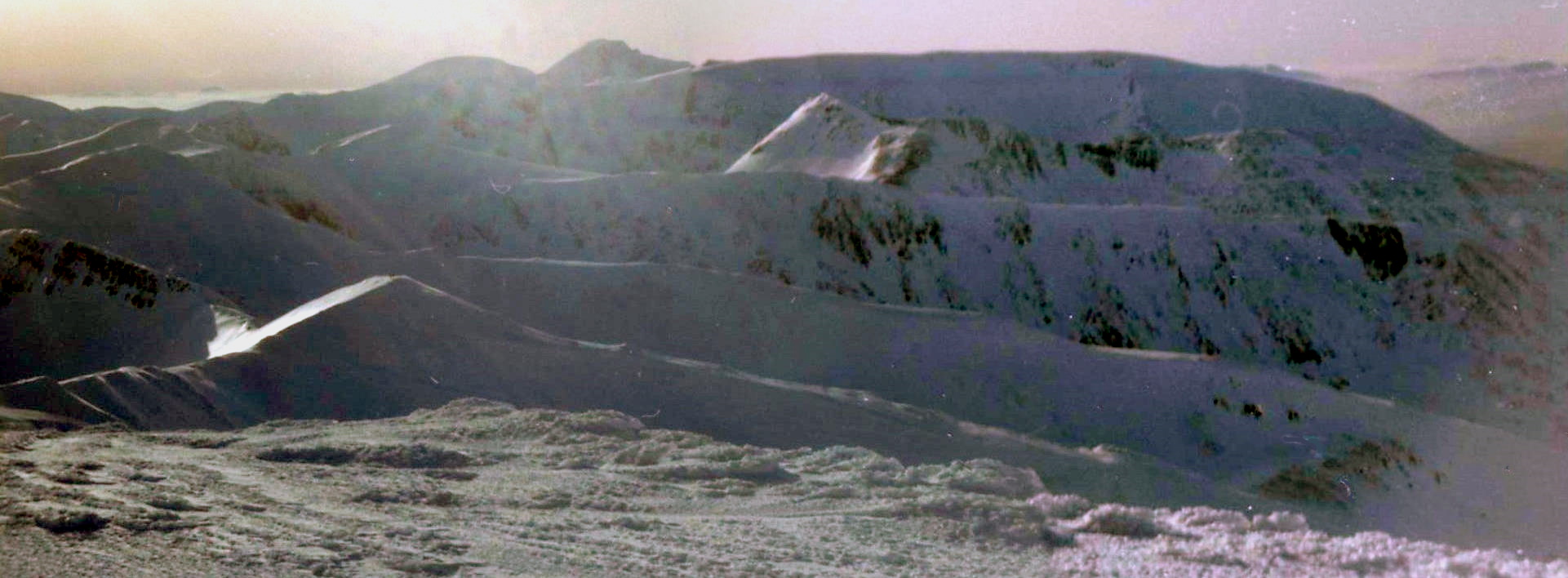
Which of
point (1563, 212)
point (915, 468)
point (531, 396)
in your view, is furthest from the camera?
point (1563, 212)

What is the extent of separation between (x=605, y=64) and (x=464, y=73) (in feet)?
61.8

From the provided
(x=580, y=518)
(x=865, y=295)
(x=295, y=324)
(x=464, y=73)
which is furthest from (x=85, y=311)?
(x=464, y=73)

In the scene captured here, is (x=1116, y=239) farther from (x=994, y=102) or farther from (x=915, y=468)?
(x=994, y=102)

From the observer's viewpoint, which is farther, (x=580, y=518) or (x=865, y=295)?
(x=865, y=295)

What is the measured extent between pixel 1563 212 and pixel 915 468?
5364cm

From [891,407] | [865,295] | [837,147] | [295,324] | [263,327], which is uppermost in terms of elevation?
[295,324]

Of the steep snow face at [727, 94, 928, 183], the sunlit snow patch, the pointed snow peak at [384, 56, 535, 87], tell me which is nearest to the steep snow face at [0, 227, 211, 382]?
the sunlit snow patch

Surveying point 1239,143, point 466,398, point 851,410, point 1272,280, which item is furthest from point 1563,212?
point 466,398

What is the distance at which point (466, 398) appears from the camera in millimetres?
10438

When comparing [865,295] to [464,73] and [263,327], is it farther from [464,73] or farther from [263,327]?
[464,73]

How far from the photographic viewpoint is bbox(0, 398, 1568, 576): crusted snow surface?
480cm

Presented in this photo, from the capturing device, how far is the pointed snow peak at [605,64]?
81.3 m

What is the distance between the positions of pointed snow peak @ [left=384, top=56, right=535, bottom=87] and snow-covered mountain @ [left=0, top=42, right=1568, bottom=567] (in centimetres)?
105

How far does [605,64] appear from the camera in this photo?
84.4 meters
